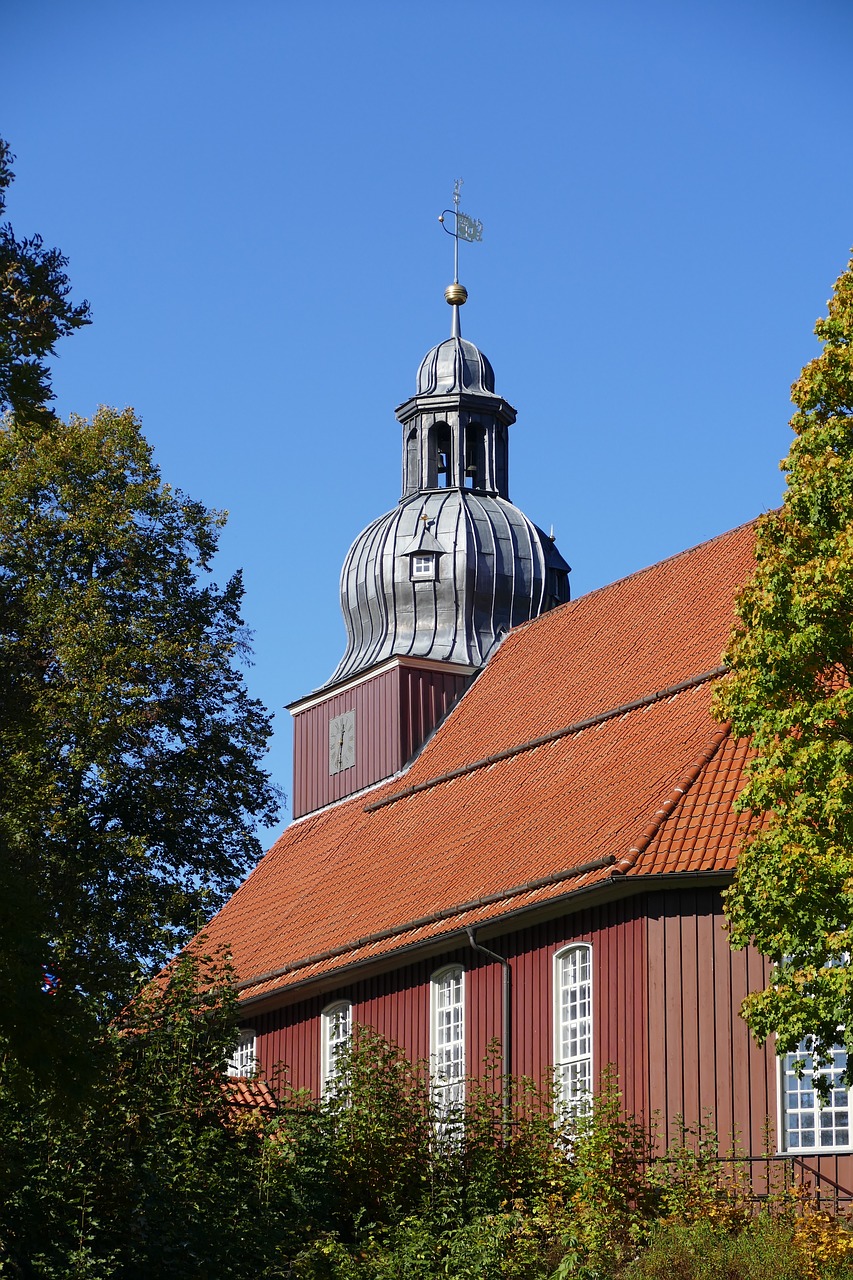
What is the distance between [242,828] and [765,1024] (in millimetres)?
23540

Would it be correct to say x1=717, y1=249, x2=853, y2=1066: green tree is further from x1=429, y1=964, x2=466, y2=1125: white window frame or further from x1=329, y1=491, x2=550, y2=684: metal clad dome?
x1=329, y1=491, x2=550, y2=684: metal clad dome

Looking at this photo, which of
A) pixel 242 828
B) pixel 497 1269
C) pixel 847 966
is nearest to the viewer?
pixel 847 966

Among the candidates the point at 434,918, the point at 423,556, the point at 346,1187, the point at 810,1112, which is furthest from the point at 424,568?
the point at 810,1112

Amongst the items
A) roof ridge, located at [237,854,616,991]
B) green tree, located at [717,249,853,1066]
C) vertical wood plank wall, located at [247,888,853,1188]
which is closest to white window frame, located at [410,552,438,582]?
roof ridge, located at [237,854,616,991]

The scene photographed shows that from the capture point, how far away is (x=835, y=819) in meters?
18.0

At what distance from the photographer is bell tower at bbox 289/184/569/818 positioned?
36.9 meters

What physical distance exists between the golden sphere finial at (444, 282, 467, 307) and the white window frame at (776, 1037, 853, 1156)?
2425 cm

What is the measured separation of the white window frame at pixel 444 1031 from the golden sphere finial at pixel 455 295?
19.5 m

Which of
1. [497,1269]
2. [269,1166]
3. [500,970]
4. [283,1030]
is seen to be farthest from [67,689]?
[497,1269]

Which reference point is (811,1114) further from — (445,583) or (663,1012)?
(445,583)

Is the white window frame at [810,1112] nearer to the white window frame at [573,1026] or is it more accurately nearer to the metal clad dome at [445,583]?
the white window frame at [573,1026]

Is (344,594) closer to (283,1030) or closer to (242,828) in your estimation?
(242,828)

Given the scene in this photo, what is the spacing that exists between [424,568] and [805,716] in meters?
20.4

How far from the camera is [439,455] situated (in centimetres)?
A: 4106
